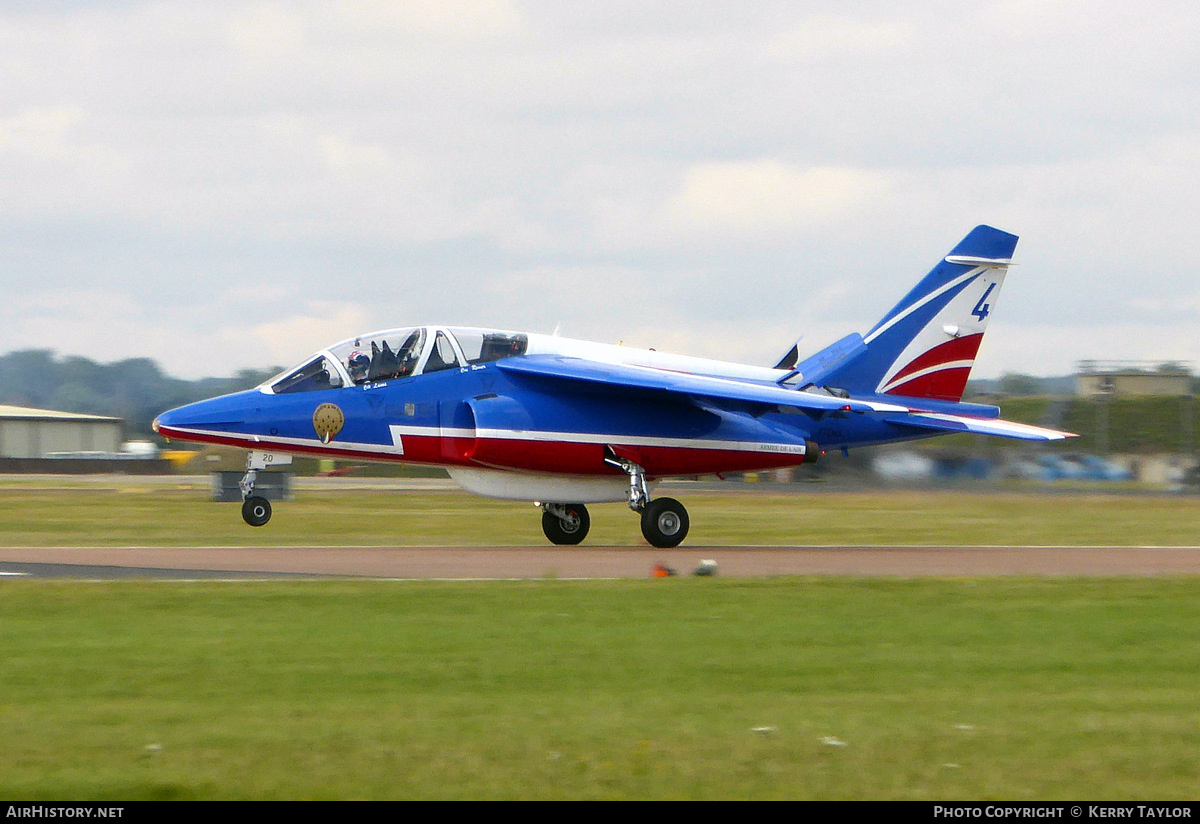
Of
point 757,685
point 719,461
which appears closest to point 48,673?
point 757,685

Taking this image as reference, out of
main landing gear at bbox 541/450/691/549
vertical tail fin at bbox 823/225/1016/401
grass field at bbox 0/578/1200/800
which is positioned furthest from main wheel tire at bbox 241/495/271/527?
vertical tail fin at bbox 823/225/1016/401

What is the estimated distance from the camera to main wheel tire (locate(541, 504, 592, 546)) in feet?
66.6

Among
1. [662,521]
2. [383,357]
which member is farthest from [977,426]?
[383,357]

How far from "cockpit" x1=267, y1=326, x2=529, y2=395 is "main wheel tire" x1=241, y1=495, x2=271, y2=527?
1921 mm

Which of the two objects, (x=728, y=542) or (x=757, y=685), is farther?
(x=728, y=542)

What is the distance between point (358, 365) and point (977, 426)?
910 centimetres

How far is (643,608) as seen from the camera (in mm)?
11180

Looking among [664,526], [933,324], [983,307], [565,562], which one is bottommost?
[565,562]

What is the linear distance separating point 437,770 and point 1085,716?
11.6 ft

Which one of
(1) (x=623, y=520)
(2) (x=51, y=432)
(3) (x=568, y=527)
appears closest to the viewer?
(3) (x=568, y=527)

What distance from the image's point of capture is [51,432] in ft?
260

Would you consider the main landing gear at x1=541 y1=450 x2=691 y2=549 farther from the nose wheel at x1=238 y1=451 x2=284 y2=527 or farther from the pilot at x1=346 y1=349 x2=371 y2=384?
the nose wheel at x1=238 y1=451 x2=284 y2=527

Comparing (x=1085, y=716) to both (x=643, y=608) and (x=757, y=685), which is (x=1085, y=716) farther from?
(x=643, y=608)

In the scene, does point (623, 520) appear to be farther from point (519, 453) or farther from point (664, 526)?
point (519, 453)
